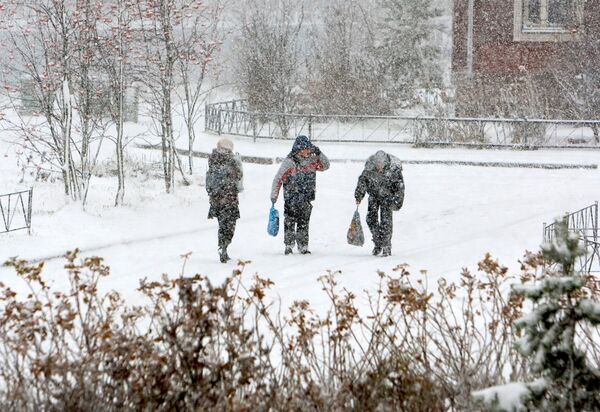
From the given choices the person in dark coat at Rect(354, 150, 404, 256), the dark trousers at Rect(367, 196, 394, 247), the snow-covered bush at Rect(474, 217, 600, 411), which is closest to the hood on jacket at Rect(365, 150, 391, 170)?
Result: the person in dark coat at Rect(354, 150, 404, 256)

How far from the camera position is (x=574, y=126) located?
916 inches

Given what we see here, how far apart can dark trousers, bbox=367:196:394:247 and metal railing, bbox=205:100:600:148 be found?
1019 cm

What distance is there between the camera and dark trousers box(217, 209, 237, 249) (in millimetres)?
11836

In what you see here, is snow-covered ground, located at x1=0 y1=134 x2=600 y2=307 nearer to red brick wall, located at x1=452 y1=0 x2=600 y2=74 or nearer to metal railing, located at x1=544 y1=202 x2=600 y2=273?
metal railing, located at x1=544 y1=202 x2=600 y2=273

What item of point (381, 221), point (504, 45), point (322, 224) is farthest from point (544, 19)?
point (381, 221)

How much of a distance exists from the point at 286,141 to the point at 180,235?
11.3m

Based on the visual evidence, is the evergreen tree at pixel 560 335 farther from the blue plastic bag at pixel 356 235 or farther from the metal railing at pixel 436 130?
the metal railing at pixel 436 130

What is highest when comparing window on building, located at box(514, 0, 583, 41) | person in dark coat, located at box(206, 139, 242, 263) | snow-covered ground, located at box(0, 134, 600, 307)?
window on building, located at box(514, 0, 583, 41)

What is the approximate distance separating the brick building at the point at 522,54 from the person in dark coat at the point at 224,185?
14.6 meters

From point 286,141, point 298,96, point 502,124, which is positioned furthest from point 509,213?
point 298,96

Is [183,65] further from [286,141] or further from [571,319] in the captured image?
[571,319]

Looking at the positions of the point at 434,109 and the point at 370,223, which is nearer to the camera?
the point at 370,223

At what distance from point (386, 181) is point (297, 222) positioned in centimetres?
131

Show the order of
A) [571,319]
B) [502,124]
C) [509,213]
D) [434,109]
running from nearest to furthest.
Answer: [571,319] < [509,213] < [502,124] < [434,109]
